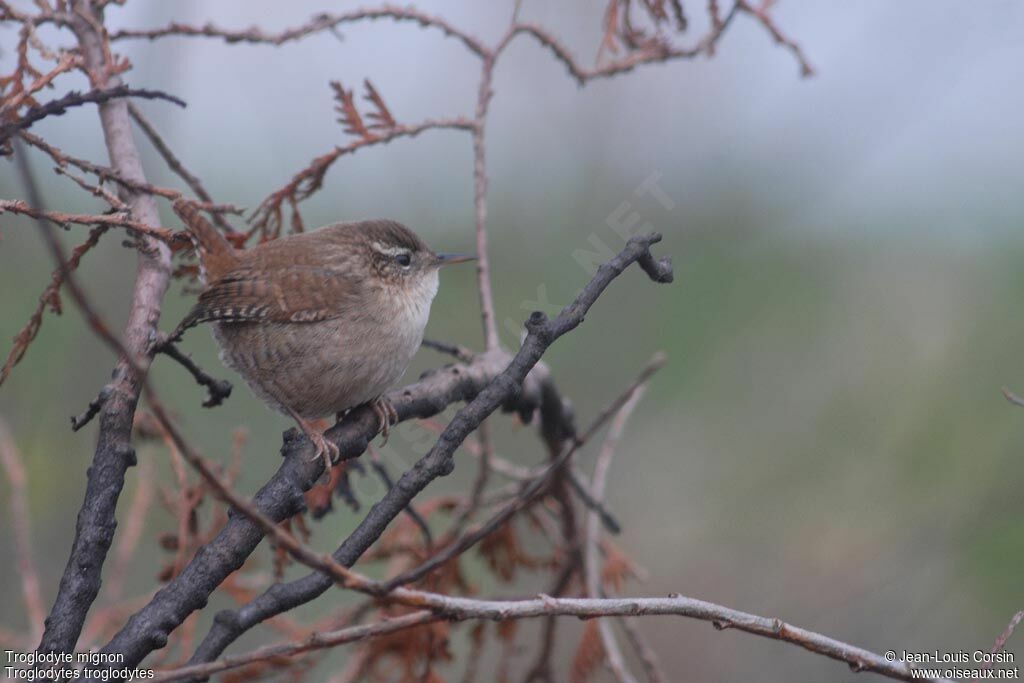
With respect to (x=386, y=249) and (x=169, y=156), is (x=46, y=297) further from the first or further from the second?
(x=386, y=249)

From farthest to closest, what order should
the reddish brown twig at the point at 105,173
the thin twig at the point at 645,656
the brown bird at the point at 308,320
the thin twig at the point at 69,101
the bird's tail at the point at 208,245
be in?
the brown bird at the point at 308,320
the thin twig at the point at 645,656
the bird's tail at the point at 208,245
the reddish brown twig at the point at 105,173
the thin twig at the point at 69,101

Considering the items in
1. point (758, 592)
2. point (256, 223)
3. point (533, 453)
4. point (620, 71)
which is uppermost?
point (620, 71)

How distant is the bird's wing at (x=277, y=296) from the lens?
8.42ft

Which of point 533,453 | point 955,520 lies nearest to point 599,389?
point 533,453

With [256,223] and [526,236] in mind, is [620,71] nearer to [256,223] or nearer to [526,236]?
[256,223]

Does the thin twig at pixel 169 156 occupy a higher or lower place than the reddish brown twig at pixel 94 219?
higher

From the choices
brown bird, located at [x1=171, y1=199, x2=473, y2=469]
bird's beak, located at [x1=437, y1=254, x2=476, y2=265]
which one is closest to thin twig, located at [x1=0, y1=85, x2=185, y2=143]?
brown bird, located at [x1=171, y1=199, x2=473, y2=469]

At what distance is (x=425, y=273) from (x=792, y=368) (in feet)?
9.10

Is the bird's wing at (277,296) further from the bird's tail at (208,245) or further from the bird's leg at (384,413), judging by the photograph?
the bird's leg at (384,413)

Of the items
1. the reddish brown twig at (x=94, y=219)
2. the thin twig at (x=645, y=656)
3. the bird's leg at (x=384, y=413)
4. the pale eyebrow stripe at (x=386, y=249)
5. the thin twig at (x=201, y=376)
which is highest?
the reddish brown twig at (x=94, y=219)

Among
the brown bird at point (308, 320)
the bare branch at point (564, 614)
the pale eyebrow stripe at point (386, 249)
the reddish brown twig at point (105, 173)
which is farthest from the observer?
the pale eyebrow stripe at point (386, 249)

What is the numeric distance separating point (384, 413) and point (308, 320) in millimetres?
524

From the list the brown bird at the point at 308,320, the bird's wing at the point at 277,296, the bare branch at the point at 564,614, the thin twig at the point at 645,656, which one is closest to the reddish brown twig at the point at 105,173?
the brown bird at the point at 308,320

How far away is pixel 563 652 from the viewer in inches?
196
